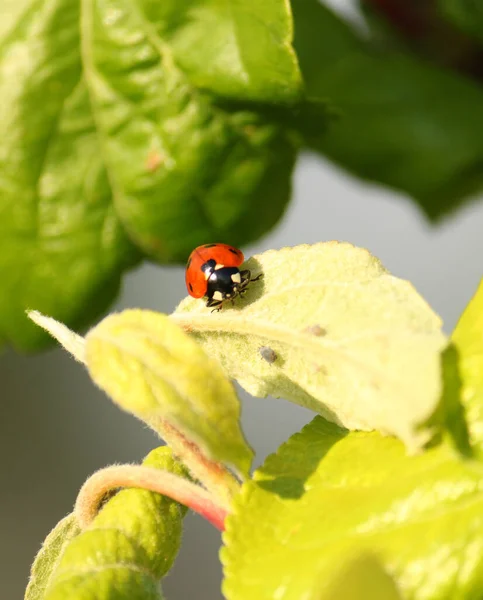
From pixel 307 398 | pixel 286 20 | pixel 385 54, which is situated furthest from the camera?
pixel 385 54

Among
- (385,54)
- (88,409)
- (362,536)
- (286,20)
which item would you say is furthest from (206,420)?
(88,409)

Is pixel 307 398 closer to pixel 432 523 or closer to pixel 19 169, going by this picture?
pixel 432 523

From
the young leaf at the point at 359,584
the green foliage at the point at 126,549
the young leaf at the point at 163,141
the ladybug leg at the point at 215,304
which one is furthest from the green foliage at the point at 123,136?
the young leaf at the point at 359,584

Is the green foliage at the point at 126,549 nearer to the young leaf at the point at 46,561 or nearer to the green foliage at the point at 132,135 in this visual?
the young leaf at the point at 46,561

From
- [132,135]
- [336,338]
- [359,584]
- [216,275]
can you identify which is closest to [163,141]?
[132,135]

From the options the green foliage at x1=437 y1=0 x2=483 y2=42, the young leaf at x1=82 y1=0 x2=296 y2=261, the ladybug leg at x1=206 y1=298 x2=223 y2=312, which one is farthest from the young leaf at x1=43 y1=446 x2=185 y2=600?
the green foliage at x1=437 y1=0 x2=483 y2=42

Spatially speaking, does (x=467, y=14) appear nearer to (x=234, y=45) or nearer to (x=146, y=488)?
(x=234, y=45)

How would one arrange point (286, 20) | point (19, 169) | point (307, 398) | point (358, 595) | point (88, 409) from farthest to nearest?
point (88, 409) → point (19, 169) → point (286, 20) → point (307, 398) → point (358, 595)

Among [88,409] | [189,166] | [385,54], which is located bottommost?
[88,409]
